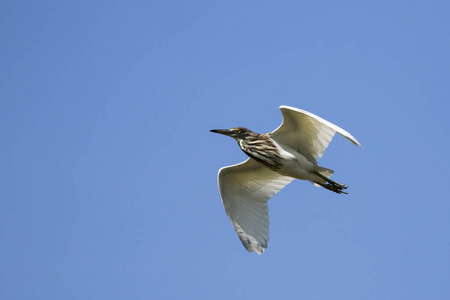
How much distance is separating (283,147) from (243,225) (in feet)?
6.94

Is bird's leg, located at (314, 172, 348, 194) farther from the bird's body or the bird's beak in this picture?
the bird's beak

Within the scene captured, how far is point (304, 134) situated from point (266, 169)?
5.04 feet

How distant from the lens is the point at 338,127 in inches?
436

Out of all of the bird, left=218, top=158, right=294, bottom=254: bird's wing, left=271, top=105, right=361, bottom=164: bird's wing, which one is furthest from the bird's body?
left=218, top=158, right=294, bottom=254: bird's wing

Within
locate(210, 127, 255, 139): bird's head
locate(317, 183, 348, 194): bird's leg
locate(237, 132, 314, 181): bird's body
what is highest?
locate(210, 127, 255, 139): bird's head

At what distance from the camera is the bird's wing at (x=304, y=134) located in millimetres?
12227

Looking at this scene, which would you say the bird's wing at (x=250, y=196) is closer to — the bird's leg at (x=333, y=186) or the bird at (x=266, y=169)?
the bird at (x=266, y=169)

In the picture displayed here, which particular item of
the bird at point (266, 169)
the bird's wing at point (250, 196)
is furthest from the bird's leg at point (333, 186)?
the bird's wing at point (250, 196)

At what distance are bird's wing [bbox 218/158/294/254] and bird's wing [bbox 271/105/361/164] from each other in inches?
41.9

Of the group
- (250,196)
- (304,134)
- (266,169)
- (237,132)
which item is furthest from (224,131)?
(250,196)

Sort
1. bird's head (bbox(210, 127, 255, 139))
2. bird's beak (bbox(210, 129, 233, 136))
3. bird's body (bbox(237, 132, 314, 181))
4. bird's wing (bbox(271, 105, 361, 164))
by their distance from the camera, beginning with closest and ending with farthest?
bird's wing (bbox(271, 105, 361, 164))
bird's body (bbox(237, 132, 314, 181))
bird's head (bbox(210, 127, 255, 139))
bird's beak (bbox(210, 129, 233, 136))

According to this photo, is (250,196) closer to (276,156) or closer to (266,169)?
(266,169)

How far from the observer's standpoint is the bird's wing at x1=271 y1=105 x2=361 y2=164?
12.2 m

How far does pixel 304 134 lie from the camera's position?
1264 cm
